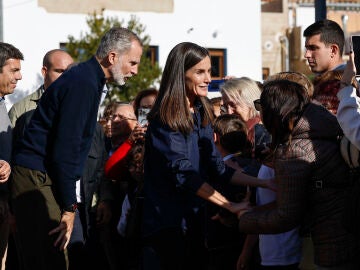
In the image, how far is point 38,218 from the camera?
16.6 feet

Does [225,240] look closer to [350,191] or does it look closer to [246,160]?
[246,160]

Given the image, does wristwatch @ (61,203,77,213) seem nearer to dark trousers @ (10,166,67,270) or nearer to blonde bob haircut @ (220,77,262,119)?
dark trousers @ (10,166,67,270)

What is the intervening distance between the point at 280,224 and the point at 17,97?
16772 millimetres

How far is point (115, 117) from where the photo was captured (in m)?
7.84

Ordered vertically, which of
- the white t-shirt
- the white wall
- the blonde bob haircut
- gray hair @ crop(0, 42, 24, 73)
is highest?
the white wall

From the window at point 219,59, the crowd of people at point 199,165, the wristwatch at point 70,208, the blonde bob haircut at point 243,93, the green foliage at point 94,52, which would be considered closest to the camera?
the crowd of people at point 199,165

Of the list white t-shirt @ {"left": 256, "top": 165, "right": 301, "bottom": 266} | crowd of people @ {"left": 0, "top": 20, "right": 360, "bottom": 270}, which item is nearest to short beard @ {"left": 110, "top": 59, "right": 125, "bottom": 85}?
crowd of people @ {"left": 0, "top": 20, "right": 360, "bottom": 270}

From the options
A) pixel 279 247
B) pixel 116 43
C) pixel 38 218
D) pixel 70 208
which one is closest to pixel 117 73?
pixel 116 43

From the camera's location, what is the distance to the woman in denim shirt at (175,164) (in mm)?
4594

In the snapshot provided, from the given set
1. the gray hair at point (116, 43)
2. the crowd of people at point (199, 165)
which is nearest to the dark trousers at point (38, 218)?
the crowd of people at point (199, 165)

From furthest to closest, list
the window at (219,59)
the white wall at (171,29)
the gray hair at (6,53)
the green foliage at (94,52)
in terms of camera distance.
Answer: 1. the window at (219,59)
2. the white wall at (171,29)
3. the green foliage at (94,52)
4. the gray hair at (6,53)

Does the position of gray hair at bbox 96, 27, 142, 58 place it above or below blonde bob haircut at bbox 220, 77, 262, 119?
above

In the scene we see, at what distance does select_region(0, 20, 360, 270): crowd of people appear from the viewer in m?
4.18

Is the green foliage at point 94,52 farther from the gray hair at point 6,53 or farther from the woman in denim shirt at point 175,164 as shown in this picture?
the woman in denim shirt at point 175,164
